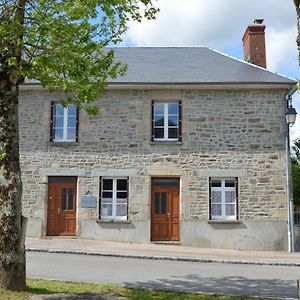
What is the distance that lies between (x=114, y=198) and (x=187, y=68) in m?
5.64

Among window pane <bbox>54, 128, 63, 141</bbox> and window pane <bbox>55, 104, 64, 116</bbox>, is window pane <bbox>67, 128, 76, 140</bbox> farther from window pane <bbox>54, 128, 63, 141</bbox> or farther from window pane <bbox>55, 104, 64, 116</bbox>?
window pane <bbox>55, 104, 64, 116</bbox>

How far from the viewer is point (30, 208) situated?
54.1ft

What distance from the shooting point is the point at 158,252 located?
13992 mm

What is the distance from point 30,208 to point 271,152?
8.69 meters

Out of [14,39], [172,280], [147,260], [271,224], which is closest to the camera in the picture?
[14,39]

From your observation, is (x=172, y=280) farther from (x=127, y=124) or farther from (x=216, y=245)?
(x=127, y=124)

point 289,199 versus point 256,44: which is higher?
point 256,44

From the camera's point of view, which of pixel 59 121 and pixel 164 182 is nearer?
pixel 164 182

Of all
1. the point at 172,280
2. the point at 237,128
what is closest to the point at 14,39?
the point at 172,280

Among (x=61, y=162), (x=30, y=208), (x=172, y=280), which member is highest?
(x=61, y=162)

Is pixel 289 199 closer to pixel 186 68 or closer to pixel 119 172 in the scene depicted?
pixel 119 172

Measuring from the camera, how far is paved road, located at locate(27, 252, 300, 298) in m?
8.84

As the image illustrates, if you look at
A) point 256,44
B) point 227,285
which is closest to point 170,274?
point 227,285

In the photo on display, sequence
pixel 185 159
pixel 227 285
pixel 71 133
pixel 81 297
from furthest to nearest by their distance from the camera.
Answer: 1. pixel 71 133
2. pixel 185 159
3. pixel 227 285
4. pixel 81 297
